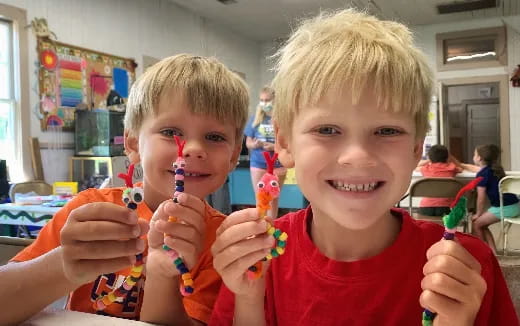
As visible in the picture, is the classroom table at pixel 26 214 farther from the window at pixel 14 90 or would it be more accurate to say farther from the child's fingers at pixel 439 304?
the child's fingers at pixel 439 304

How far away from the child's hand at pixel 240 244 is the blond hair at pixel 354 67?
257mm

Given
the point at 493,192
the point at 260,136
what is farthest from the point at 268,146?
the point at 493,192

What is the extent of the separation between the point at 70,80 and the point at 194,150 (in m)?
4.76

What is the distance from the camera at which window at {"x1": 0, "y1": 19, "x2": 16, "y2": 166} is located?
4.67 metres

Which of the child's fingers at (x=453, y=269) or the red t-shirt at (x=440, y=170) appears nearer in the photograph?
the child's fingers at (x=453, y=269)

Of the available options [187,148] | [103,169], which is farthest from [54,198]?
[187,148]

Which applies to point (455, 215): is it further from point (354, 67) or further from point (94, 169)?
point (94, 169)

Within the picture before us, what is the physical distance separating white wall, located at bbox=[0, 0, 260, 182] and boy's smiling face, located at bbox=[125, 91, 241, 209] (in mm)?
2579

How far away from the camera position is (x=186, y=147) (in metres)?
0.99

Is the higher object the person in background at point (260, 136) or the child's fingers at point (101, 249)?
the person in background at point (260, 136)

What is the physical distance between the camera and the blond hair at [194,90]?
3.55ft

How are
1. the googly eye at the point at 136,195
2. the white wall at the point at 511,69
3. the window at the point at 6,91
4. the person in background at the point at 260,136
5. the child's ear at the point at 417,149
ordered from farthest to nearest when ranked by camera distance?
the white wall at the point at 511,69 → the window at the point at 6,91 → the person in background at the point at 260,136 → the child's ear at the point at 417,149 → the googly eye at the point at 136,195

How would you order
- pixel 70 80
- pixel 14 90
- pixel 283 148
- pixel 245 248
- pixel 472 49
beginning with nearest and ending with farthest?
1. pixel 245 248
2. pixel 283 148
3. pixel 14 90
4. pixel 70 80
5. pixel 472 49

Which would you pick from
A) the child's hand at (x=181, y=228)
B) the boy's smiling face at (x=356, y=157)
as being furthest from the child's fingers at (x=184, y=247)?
the boy's smiling face at (x=356, y=157)
